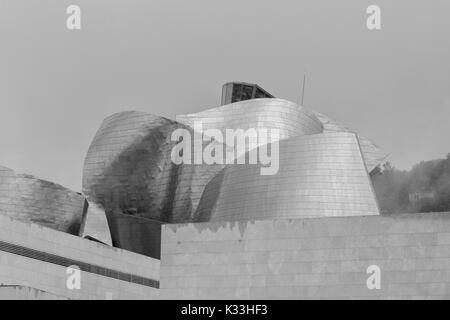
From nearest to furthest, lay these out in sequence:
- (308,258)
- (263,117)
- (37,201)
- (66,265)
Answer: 1. (308,258)
2. (66,265)
3. (37,201)
4. (263,117)

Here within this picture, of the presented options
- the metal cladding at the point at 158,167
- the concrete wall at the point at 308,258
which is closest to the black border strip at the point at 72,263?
the metal cladding at the point at 158,167

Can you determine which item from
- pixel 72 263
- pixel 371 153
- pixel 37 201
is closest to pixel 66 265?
pixel 72 263

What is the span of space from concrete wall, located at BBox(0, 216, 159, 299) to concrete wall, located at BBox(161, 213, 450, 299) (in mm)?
5585

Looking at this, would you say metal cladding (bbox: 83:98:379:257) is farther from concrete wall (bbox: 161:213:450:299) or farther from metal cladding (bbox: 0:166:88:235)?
concrete wall (bbox: 161:213:450:299)

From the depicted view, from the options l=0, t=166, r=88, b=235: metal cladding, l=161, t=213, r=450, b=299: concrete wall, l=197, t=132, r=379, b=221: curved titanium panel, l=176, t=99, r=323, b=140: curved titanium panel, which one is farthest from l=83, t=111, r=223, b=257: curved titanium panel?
l=161, t=213, r=450, b=299: concrete wall

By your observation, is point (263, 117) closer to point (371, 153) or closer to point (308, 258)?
point (371, 153)

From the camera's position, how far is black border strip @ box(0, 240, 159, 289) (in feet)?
140

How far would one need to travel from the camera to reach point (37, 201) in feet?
164

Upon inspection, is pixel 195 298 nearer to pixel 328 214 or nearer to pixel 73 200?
pixel 328 214

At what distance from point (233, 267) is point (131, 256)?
1217cm

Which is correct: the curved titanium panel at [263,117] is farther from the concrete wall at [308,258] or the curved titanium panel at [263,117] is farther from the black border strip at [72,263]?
the concrete wall at [308,258]

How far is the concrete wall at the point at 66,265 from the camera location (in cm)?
4269

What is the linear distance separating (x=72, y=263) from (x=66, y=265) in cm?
43
